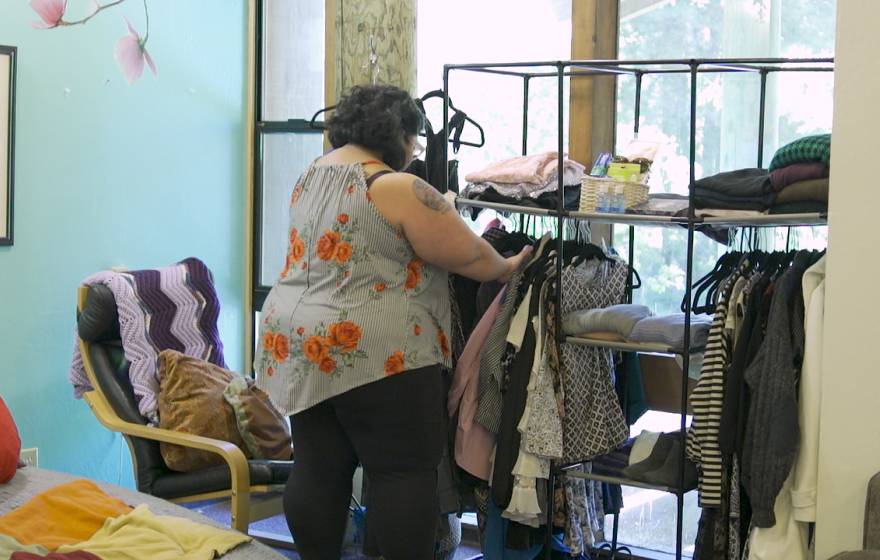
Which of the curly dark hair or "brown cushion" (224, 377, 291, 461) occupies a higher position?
the curly dark hair

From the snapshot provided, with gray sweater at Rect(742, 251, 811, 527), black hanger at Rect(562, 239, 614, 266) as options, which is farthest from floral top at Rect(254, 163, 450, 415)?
gray sweater at Rect(742, 251, 811, 527)

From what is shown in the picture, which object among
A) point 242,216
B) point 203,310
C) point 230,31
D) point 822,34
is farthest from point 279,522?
point 822,34

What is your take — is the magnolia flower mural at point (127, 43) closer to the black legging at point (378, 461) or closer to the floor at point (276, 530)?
the floor at point (276, 530)

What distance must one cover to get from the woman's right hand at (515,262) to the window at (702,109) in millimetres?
655

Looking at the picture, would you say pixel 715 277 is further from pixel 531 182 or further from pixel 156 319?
pixel 156 319

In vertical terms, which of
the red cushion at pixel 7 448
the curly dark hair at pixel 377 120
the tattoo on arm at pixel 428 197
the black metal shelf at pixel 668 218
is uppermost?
the curly dark hair at pixel 377 120

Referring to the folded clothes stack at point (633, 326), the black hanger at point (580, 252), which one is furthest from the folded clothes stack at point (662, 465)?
the black hanger at point (580, 252)

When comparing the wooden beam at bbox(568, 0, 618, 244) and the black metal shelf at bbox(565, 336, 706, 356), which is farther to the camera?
the wooden beam at bbox(568, 0, 618, 244)

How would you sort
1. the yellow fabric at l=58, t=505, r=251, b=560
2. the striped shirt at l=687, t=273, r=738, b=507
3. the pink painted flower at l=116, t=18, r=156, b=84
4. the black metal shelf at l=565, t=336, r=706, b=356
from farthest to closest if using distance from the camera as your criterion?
the pink painted flower at l=116, t=18, r=156, b=84, the black metal shelf at l=565, t=336, r=706, b=356, the striped shirt at l=687, t=273, r=738, b=507, the yellow fabric at l=58, t=505, r=251, b=560

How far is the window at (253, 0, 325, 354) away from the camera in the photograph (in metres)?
4.44

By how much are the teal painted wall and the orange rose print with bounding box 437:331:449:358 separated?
1.73m

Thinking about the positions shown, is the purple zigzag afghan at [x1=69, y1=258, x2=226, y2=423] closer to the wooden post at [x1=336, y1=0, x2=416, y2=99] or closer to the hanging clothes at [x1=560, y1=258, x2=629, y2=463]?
the wooden post at [x1=336, y1=0, x2=416, y2=99]

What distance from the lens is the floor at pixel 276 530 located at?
12.7 feet

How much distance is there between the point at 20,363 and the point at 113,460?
1.83 ft
